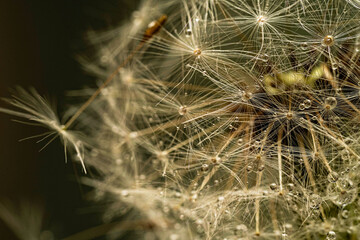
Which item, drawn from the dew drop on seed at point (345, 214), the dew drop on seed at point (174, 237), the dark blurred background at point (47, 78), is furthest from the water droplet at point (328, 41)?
the dark blurred background at point (47, 78)

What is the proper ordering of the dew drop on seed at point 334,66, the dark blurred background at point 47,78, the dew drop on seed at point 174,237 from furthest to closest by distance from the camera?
the dark blurred background at point 47,78 < the dew drop on seed at point 174,237 < the dew drop on seed at point 334,66

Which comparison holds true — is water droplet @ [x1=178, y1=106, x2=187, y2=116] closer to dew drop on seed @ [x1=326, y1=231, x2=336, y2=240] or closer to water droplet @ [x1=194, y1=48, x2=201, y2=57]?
water droplet @ [x1=194, y1=48, x2=201, y2=57]

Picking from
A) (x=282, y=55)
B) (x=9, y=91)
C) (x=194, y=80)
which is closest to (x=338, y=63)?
(x=282, y=55)

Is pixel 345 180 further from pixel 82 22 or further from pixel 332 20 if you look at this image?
pixel 82 22

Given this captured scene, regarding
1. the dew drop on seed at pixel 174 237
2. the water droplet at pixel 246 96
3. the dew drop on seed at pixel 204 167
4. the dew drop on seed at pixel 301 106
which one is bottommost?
the dew drop on seed at pixel 174 237

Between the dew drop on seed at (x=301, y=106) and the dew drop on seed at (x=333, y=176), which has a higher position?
the dew drop on seed at (x=301, y=106)

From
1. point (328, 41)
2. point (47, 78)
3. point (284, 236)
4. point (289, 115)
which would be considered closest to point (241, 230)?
point (284, 236)

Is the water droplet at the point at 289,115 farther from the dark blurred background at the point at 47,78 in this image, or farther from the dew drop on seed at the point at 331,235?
the dark blurred background at the point at 47,78

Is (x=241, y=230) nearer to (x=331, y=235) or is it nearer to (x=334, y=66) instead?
(x=331, y=235)
